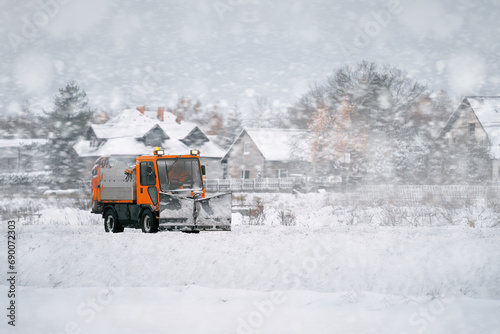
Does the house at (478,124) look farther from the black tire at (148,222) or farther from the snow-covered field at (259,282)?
the black tire at (148,222)

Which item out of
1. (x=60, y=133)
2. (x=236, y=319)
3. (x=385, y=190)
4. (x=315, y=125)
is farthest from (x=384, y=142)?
(x=236, y=319)

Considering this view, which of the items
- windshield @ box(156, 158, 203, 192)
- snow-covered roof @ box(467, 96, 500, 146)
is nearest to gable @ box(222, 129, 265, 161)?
snow-covered roof @ box(467, 96, 500, 146)

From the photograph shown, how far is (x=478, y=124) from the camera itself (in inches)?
1909

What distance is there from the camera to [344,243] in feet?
39.2

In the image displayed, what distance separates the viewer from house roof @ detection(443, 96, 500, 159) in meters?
45.3

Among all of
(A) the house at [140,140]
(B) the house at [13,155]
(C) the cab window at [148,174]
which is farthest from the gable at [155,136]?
(C) the cab window at [148,174]

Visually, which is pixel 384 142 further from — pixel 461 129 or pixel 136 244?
pixel 136 244

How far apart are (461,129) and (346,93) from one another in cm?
1081

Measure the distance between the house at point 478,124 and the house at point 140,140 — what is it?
25.5 metres

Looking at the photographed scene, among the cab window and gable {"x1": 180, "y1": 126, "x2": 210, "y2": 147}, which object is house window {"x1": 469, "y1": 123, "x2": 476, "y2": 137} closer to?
gable {"x1": 180, "y1": 126, "x2": 210, "y2": 147}

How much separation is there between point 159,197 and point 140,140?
45.4 m

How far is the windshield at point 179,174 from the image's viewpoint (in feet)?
51.0

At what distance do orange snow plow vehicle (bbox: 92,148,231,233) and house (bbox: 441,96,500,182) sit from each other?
34.6 meters

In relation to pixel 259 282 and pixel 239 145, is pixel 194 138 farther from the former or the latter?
pixel 259 282
